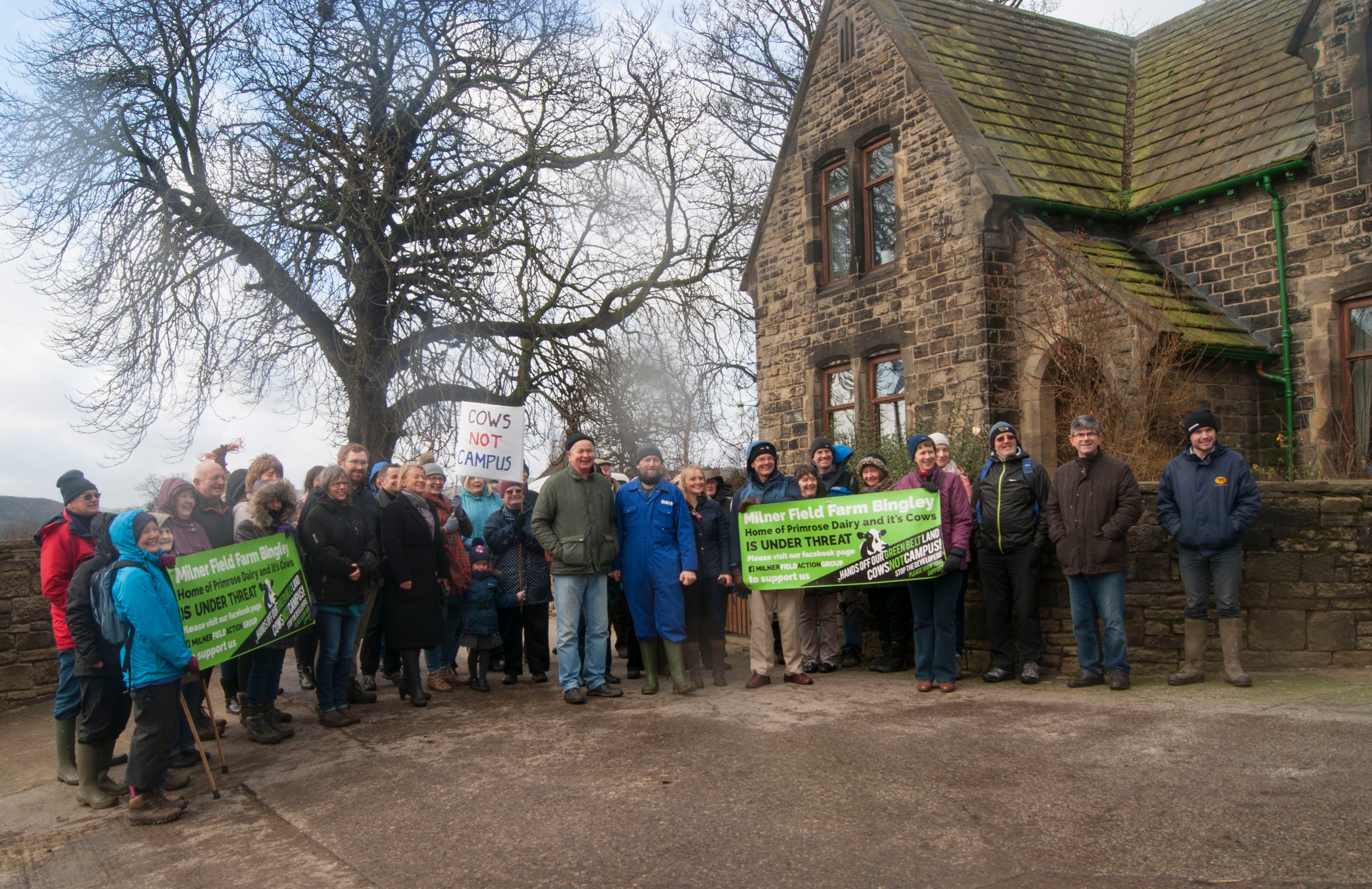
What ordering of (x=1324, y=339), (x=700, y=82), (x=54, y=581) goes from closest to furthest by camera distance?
(x=54, y=581) → (x=1324, y=339) → (x=700, y=82)

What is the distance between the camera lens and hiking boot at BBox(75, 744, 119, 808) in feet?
18.1

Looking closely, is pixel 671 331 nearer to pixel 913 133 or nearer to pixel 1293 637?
pixel 913 133

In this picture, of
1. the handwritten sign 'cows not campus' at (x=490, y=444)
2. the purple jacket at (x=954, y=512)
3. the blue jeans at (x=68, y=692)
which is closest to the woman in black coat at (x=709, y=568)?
the purple jacket at (x=954, y=512)

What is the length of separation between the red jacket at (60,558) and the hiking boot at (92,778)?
633 millimetres

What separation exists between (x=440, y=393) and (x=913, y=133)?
8015mm

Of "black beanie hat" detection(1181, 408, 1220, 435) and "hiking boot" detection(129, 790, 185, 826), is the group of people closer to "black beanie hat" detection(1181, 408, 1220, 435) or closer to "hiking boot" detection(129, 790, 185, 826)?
"black beanie hat" detection(1181, 408, 1220, 435)

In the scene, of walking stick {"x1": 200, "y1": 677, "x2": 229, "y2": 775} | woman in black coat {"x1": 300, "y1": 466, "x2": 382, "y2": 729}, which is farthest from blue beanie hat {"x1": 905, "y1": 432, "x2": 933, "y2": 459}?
walking stick {"x1": 200, "y1": 677, "x2": 229, "y2": 775}

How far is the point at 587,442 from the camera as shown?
25.2ft

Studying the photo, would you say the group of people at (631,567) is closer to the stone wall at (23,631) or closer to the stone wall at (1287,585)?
the stone wall at (1287,585)

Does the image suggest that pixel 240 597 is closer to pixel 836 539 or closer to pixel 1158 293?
pixel 836 539

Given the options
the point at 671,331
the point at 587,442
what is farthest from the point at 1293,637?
the point at 671,331

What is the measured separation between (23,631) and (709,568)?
6.16 m

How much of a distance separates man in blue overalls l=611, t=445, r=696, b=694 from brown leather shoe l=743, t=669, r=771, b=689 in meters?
0.47

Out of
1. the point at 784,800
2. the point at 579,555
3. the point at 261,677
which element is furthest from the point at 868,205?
the point at 784,800
